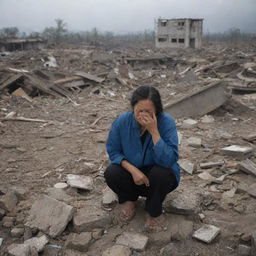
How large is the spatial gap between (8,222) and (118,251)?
1246mm

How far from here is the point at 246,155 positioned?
16.3 ft

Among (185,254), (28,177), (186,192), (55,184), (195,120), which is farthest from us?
(195,120)

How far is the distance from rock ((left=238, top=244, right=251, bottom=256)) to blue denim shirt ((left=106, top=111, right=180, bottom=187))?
80 cm

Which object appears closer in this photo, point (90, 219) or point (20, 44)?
point (90, 219)

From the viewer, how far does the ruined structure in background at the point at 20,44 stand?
33312 mm

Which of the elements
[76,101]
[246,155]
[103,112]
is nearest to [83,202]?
[246,155]

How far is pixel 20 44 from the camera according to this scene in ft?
117

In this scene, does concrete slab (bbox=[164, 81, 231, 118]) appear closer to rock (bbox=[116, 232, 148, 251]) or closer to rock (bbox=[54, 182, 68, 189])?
rock (bbox=[54, 182, 68, 189])

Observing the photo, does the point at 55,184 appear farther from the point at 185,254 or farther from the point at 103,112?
the point at 103,112

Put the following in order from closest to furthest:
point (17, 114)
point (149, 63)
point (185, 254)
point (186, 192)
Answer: point (185, 254), point (186, 192), point (17, 114), point (149, 63)

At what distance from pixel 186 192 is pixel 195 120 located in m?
3.81

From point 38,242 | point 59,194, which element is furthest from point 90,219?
point 59,194

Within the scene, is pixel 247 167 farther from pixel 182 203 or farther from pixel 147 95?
pixel 147 95

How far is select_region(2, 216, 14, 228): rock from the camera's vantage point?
3279 mm
